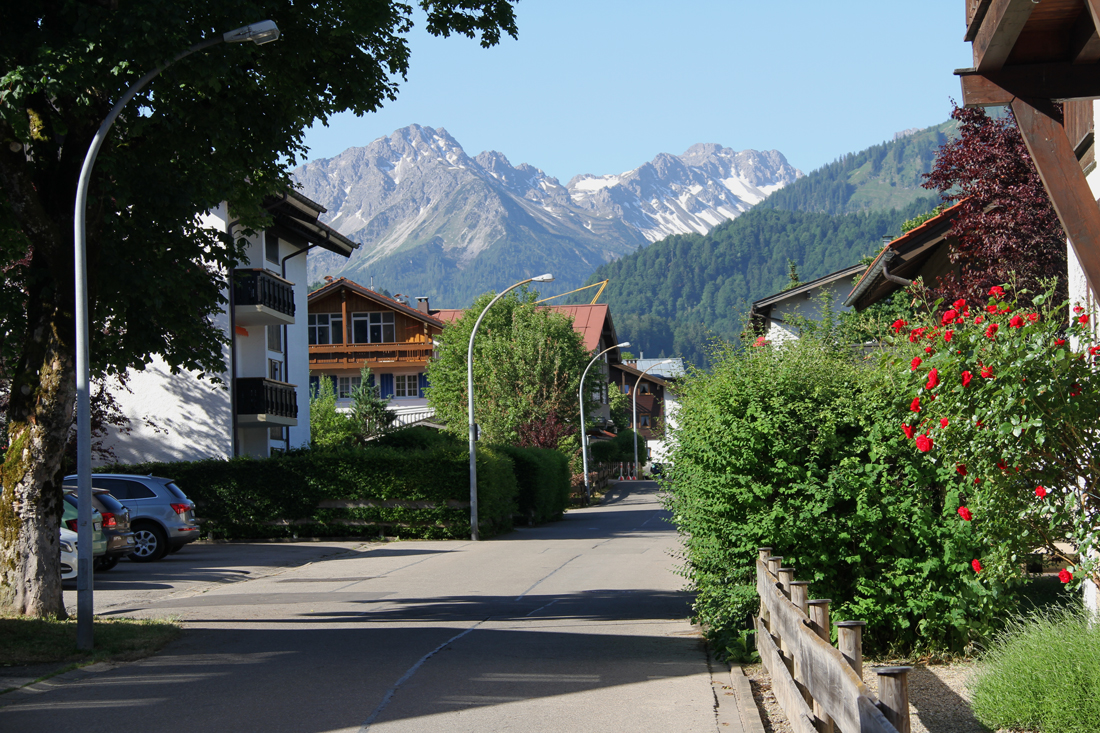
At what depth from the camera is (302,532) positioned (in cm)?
2725

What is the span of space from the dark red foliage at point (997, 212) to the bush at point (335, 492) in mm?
14837

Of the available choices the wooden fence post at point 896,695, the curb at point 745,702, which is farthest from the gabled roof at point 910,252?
the wooden fence post at point 896,695

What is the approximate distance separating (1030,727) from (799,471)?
10.7 feet

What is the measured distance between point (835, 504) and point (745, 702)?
2.22 meters

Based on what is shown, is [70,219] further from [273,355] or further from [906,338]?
[273,355]

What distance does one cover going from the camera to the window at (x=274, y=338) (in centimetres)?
3816

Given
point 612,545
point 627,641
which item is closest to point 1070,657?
point 627,641

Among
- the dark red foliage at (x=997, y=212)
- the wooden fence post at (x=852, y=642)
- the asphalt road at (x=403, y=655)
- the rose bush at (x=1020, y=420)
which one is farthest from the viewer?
the dark red foliage at (x=997, y=212)

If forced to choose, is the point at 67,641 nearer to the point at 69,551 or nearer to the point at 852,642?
the point at 69,551

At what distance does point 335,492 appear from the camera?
27297mm

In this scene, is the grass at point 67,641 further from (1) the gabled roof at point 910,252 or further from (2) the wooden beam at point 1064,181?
(1) the gabled roof at point 910,252

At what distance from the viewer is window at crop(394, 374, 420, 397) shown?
2753 inches

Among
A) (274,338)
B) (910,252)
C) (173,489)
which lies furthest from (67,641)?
(274,338)

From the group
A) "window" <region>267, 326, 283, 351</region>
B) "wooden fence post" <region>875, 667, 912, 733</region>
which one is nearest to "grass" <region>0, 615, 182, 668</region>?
"wooden fence post" <region>875, 667, 912, 733</region>
